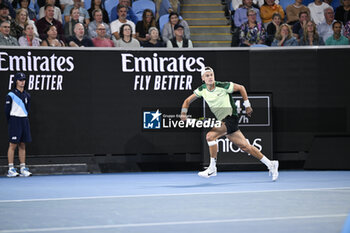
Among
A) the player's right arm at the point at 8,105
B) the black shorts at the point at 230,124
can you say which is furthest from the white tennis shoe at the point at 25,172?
the black shorts at the point at 230,124

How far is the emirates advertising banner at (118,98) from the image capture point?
13524 millimetres

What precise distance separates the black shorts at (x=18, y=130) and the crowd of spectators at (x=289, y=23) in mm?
5254

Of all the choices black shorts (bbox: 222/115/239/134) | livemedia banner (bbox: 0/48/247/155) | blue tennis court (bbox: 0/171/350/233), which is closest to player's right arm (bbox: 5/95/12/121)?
livemedia banner (bbox: 0/48/247/155)

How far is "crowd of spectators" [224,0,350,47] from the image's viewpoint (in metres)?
14.4

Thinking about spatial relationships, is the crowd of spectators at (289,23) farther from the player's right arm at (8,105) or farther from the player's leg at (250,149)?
the player's right arm at (8,105)

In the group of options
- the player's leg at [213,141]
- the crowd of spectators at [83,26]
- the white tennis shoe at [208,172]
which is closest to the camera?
the player's leg at [213,141]

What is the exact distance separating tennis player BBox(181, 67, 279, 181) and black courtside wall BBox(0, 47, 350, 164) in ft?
7.06

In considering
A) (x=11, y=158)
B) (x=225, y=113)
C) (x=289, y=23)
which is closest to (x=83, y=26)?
(x=11, y=158)

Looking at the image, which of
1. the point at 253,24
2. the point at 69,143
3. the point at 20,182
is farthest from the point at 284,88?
the point at 20,182

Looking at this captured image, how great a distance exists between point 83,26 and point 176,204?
690cm

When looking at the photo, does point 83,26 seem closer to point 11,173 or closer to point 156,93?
point 156,93

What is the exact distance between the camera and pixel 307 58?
14.1 meters

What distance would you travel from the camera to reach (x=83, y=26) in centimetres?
1378

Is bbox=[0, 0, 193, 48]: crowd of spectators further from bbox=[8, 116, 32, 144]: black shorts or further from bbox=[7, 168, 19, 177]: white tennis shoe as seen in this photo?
bbox=[7, 168, 19, 177]: white tennis shoe
